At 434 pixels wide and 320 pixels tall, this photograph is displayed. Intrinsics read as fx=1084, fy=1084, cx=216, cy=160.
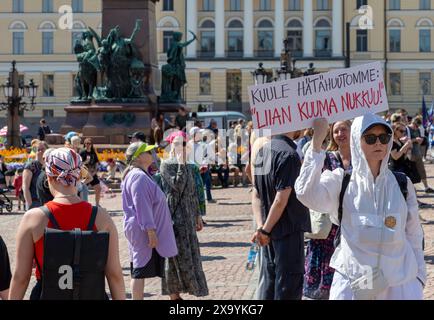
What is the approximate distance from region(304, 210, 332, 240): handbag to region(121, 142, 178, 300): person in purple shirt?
5.79 ft

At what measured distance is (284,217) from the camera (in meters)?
7.34

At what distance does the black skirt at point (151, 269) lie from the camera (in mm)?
9031

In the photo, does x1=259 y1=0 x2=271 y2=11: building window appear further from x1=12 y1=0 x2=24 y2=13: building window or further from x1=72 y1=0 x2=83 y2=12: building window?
x1=12 y1=0 x2=24 y2=13: building window

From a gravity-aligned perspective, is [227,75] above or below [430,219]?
above

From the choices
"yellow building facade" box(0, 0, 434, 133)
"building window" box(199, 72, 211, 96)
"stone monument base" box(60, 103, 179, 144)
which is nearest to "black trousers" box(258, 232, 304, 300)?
"stone monument base" box(60, 103, 179, 144)

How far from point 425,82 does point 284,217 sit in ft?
256

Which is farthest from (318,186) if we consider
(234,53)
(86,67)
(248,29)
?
(248,29)

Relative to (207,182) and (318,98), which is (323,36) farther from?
(318,98)

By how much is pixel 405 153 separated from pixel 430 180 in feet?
40.4

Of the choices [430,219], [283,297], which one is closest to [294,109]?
[283,297]

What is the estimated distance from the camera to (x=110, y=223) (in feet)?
17.8

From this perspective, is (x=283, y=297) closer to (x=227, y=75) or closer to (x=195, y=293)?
(x=195, y=293)

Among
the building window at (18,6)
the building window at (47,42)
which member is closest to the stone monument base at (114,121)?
the building window at (47,42)

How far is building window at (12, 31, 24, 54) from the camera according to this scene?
8300 centimetres
